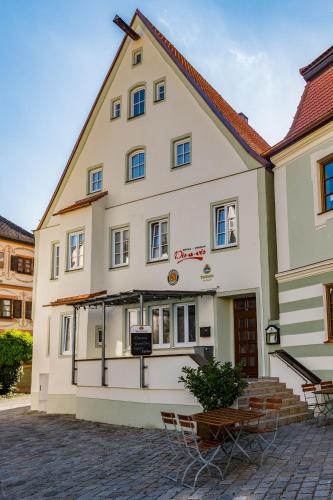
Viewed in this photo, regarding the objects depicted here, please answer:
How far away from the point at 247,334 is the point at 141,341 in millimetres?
3728

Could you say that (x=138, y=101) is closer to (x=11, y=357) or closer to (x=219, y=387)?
(x=219, y=387)

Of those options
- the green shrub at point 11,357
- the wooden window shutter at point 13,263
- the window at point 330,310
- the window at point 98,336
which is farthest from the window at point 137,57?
the wooden window shutter at point 13,263

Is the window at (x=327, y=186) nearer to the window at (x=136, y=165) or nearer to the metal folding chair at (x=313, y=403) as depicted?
the metal folding chair at (x=313, y=403)

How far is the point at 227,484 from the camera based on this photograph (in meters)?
7.71

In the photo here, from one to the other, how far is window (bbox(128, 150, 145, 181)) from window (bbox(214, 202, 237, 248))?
3762 millimetres

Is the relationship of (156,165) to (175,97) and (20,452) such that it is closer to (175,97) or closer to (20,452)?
(175,97)

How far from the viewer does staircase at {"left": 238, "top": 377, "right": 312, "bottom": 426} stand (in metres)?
12.5

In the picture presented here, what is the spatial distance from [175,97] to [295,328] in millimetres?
9181

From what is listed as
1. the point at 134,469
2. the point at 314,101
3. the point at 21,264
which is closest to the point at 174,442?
the point at 134,469

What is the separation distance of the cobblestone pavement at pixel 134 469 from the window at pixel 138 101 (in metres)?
11.7

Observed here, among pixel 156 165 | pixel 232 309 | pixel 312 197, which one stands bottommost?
pixel 232 309

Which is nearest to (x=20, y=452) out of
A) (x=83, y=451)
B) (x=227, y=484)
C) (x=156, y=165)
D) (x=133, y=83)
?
(x=83, y=451)

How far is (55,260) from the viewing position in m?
22.1

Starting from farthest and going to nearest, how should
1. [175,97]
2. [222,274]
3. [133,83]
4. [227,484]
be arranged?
[133,83] < [175,97] < [222,274] < [227,484]
